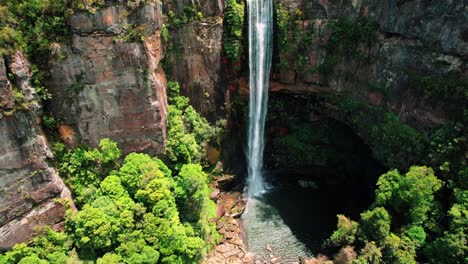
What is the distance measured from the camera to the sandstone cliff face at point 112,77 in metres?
13.2

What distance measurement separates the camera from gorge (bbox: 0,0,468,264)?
42.4 feet

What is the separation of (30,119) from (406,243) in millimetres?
15733

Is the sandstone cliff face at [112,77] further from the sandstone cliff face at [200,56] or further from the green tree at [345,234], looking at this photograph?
the green tree at [345,234]

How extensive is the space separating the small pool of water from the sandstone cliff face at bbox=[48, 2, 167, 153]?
770 cm

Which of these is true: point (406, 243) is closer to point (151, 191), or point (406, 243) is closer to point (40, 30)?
point (151, 191)

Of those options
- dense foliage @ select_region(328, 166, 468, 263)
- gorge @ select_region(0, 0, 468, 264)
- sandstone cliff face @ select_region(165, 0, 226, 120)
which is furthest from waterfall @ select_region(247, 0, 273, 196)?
dense foliage @ select_region(328, 166, 468, 263)

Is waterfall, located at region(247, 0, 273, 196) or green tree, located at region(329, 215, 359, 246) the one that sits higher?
waterfall, located at region(247, 0, 273, 196)

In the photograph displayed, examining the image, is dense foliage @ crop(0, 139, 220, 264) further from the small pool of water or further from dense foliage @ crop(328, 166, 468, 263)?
dense foliage @ crop(328, 166, 468, 263)

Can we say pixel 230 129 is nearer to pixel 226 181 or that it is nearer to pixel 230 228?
pixel 226 181

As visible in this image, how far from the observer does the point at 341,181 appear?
2228 cm

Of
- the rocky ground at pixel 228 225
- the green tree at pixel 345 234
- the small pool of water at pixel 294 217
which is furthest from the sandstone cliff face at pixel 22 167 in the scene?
the green tree at pixel 345 234

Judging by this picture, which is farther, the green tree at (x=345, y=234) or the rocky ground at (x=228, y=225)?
the rocky ground at (x=228, y=225)

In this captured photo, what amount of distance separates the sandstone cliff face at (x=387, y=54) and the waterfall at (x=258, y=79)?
2.93ft

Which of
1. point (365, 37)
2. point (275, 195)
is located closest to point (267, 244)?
point (275, 195)
